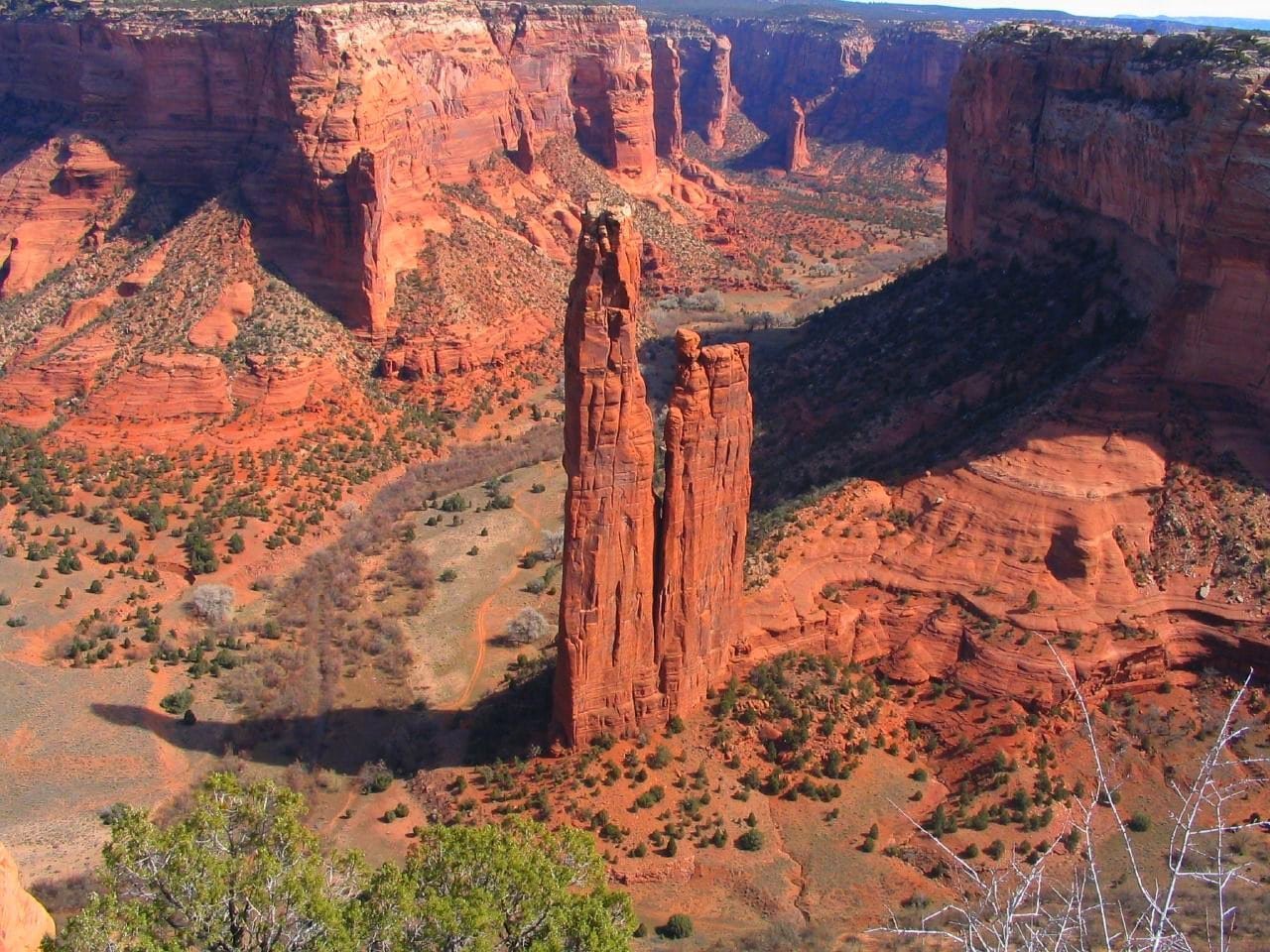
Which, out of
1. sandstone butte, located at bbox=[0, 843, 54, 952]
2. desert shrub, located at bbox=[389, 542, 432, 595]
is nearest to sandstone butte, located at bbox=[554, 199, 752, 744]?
sandstone butte, located at bbox=[0, 843, 54, 952]

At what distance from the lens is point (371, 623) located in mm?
43125

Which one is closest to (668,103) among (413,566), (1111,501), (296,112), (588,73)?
(588,73)

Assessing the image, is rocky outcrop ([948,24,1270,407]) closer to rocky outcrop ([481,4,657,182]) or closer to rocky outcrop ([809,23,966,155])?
rocky outcrop ([481,4,657,182])

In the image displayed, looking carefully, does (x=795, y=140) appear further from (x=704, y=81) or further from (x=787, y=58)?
(x=787, y=58)

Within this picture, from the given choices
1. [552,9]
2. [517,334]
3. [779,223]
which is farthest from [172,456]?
[779,223]

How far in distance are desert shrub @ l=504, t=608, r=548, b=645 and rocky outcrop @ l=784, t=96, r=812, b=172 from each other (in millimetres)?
114218

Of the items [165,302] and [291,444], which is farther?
[165,302]

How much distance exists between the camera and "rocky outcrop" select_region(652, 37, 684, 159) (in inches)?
4550

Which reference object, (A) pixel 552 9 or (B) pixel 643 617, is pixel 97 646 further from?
(A) pixel 552 9

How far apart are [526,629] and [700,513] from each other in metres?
12.8

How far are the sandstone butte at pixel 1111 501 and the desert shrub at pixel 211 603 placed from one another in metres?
20.0

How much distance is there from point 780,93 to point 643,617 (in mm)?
153814

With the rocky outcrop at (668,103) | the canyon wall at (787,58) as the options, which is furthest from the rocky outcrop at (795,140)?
the rocky outcrop at (668,103)

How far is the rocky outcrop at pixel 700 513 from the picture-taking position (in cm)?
3033
